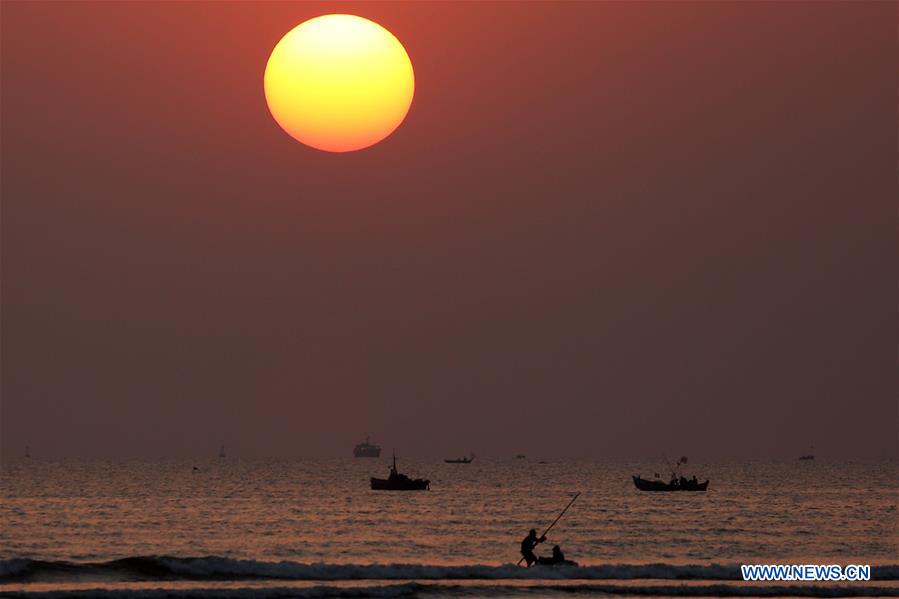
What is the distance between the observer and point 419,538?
266ft

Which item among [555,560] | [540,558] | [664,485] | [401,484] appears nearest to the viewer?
[555,560]

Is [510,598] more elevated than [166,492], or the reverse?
[166,492]

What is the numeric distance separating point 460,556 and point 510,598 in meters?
23.1

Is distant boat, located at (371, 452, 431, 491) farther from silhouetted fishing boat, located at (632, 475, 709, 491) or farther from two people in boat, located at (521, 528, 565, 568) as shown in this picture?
two people in boat, located at (521, 528, 565, 568)

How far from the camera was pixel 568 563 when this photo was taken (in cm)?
5625

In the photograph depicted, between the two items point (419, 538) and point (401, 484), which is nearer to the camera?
point (419, 538)

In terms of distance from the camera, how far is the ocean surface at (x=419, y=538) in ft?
168

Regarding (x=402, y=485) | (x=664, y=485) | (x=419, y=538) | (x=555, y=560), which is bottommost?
(x=555, y=560)

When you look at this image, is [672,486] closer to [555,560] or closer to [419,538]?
[419,538]

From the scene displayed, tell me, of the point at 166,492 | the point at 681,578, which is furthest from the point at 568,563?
the point at 166,492

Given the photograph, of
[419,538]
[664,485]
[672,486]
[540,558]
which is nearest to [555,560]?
[540,558]

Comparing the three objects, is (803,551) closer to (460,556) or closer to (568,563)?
(460,556)

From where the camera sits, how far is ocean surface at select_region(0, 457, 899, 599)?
5112 cm

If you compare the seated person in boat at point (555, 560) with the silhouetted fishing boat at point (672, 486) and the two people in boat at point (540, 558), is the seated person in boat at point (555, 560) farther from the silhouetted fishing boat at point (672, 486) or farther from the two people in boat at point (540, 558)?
the silhouetted fishing boat at point (672, 486)
